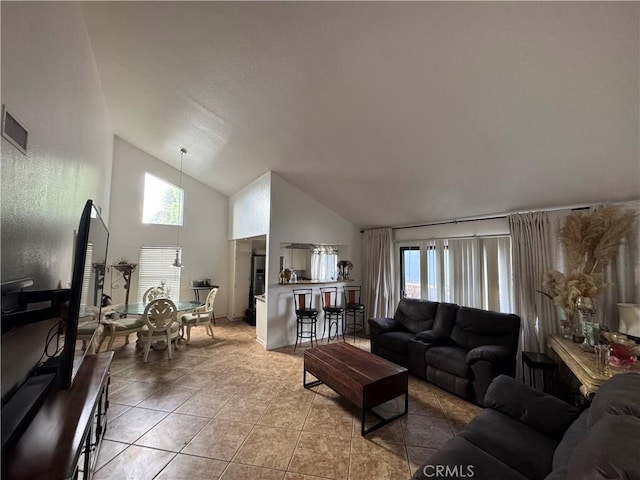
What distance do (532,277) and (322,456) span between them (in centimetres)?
329

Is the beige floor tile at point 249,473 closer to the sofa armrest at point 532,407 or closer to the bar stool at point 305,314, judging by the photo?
the sofa armrest at point 532,407

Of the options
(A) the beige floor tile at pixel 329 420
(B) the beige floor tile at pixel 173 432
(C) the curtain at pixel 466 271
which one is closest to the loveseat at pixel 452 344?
(C) the curtain at pixel 466 271

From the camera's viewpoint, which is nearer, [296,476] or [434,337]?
[296,476]

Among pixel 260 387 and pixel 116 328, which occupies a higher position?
pixel 116 328

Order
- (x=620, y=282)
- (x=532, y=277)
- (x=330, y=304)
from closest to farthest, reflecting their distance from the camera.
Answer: (x=620, y=282)
(x=532, y=277)
(x=330, y=304)

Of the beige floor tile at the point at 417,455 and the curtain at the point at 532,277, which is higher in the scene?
the curtain at the point at 532,277

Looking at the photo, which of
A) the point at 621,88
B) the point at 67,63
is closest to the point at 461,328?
the point at 621,88

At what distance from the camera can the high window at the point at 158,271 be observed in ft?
18.8

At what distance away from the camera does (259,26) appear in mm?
1967

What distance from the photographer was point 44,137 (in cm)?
160

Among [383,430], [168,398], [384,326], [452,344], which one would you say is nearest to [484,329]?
[452,344]

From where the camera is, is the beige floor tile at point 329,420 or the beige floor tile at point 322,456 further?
the beige floor tile at point 329,420

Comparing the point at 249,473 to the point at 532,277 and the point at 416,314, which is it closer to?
the point at 416,314

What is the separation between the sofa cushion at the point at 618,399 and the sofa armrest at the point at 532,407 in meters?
0.33
